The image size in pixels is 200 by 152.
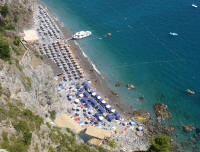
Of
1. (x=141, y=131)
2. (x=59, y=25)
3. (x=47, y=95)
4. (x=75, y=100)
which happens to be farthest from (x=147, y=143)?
(x=59, y=25)

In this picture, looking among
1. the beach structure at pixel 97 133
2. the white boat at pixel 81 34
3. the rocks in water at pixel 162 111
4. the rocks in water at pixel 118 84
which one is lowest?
the rocks in water at pixel 162 111

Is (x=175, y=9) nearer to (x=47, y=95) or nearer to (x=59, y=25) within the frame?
(x=59, y=25)

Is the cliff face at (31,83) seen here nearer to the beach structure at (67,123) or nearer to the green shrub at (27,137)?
the beach structure at (67,123)

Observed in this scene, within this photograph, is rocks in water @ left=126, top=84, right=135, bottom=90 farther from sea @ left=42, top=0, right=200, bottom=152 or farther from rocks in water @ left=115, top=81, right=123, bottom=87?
rocks in water @ left=115, top=81, right=123, bottom=87

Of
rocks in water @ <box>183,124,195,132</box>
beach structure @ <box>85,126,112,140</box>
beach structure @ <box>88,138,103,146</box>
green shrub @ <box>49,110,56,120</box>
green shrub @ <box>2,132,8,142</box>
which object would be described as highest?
green shrub @ <box>2,132,8,142</box>

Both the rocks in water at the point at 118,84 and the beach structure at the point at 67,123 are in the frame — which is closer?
the beach structure at the point at 67,123

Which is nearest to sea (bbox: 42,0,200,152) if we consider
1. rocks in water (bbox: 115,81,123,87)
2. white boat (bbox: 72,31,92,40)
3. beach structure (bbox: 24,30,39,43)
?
rocks in water (bbox: 115,81,123,87)

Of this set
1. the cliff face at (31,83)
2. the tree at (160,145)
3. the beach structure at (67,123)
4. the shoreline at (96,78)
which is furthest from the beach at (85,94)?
the tree at (160,145)

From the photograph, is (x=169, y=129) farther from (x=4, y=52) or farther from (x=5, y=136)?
(x=4, y=52)

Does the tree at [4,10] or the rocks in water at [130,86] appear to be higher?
the tree at [4,10]

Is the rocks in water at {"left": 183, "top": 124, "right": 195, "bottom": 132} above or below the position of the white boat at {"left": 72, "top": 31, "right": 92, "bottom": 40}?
below
